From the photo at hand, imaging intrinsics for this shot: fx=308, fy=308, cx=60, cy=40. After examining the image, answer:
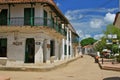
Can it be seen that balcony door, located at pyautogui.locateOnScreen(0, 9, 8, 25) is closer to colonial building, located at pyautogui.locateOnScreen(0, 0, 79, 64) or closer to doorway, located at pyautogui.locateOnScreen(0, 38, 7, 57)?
colonial building, located at pyautogui.locateOnScreen(0, 0, 79, 64)

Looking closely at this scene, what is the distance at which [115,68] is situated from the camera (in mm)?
26094

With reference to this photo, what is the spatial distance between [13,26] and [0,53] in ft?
12.1

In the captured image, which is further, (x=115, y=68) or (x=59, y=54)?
(x=59, y=54)

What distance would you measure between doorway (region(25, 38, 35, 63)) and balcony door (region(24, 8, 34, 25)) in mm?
1987

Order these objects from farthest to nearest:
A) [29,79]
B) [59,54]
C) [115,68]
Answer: [59,54] < [115,68] < [29,79]

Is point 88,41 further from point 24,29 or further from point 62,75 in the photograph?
point 62,75

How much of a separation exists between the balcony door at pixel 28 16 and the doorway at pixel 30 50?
1987 millimetres

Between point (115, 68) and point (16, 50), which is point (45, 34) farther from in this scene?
point (115, 68)

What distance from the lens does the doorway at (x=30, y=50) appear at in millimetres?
31656

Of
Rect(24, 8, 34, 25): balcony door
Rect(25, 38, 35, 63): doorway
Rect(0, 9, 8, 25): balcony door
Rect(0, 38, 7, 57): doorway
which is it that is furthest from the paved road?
A: Rect(0, 9, 8, 25): balcony door

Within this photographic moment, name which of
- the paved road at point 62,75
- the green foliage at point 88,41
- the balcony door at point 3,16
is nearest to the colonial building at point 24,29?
the balcony door at point 3,16

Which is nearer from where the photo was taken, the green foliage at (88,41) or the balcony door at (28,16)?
the balcony door at (28,16)

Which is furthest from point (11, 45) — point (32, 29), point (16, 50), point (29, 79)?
point (29, 79)

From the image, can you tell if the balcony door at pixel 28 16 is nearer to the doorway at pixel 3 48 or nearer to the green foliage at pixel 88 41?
the doorway at pixel 3 48
